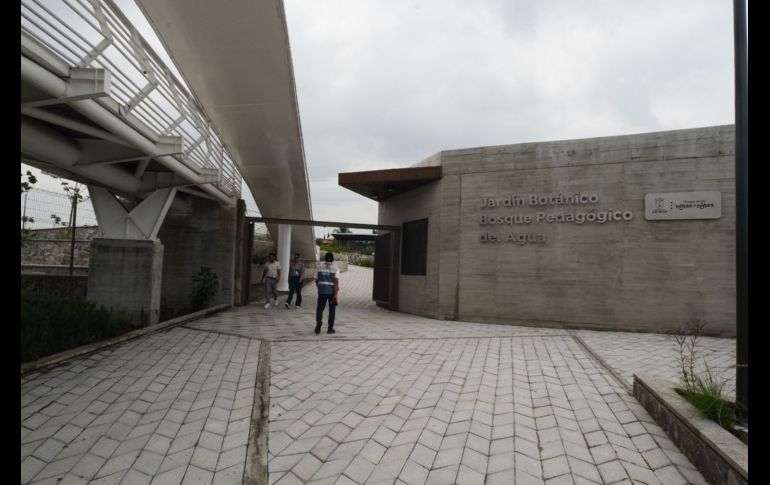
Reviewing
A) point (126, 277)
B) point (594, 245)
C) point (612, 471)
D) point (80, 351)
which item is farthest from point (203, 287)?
point (612, 471)

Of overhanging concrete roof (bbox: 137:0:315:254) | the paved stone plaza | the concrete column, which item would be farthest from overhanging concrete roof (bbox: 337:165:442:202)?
the concrete column

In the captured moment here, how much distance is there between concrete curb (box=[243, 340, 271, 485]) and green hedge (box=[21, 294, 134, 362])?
361 cm

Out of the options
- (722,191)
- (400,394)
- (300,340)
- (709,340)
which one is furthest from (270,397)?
(722,191)

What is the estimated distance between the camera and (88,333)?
7.09 m

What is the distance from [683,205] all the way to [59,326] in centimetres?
1374

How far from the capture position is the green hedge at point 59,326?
606 centimetres

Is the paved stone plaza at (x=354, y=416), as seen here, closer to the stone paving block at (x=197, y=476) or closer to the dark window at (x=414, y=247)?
the stone paving block at (x=197, y=476)

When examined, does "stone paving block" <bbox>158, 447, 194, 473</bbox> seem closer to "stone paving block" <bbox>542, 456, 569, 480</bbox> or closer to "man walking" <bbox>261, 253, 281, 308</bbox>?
"stone paving block" <bbox>542, 456, 569, 480</bbox>

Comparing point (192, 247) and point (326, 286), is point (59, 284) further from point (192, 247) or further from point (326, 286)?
point (326, 286)

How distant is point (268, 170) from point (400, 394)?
481 inches

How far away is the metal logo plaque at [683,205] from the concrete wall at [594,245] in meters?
0.15

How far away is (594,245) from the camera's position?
33.1 feet

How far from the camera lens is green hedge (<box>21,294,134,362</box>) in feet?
19.9
